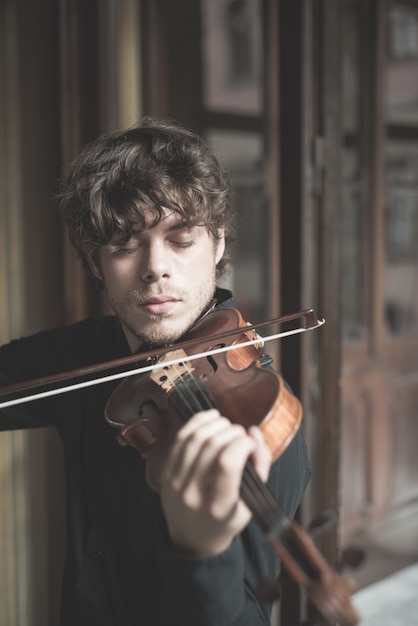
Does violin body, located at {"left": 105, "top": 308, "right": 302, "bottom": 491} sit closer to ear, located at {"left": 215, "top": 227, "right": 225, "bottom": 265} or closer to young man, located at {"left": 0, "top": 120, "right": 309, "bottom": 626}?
young man, located at {"left": 0, "top": 120, "right": 309, "bottom": 626}

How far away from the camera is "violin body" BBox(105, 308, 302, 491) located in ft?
2.84

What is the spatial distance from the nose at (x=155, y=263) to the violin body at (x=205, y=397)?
111mm

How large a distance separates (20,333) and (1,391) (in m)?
0.81

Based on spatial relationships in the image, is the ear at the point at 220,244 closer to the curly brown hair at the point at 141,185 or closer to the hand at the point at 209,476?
the curly brown hair at the point at 141,185

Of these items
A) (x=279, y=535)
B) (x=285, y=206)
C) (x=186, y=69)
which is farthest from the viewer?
(x=186, y=69)

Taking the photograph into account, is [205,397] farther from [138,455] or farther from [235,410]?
[138,455]

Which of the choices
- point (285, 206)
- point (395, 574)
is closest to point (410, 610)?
point (395, 574)

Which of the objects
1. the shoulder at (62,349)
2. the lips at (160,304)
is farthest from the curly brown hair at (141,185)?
the shoulder at (62,349)

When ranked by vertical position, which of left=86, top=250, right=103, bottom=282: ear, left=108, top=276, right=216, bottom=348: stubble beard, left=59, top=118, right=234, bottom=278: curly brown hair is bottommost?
left=108, top=276, right=216, bottom=348: stubble beard

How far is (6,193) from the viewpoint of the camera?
1.79 metres

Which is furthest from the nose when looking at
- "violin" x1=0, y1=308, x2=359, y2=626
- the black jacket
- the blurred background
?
the blurred background

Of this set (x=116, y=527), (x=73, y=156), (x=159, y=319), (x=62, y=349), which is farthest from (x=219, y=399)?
(x=73, y=156)

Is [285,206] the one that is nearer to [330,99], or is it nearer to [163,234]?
[330,99]

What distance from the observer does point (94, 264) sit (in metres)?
1.25
